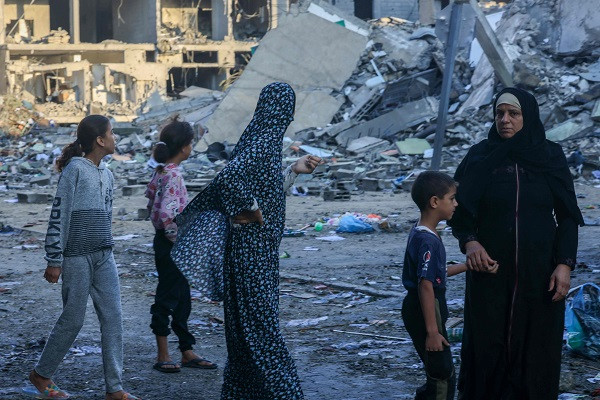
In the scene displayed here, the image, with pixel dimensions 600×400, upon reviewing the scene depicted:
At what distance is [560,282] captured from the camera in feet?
11.8

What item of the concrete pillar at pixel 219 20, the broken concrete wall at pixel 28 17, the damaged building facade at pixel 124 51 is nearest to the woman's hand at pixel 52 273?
the damaged building facade at pixel 124 51

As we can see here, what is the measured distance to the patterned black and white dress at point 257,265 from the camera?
148 inches

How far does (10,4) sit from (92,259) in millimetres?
33816

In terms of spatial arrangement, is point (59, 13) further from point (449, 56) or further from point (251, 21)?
point (449, 56)

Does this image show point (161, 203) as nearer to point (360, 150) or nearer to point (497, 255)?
point (497, 255)

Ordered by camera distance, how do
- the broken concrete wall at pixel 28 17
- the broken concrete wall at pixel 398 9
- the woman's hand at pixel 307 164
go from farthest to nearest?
the broken concrete wall at pixel 398 9, the broken concrete wall at pixel 28 17, the woman's hand at pixel 307 164

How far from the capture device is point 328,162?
63.8ft

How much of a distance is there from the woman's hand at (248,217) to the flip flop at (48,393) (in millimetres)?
1405

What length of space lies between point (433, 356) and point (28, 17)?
35.0 metres

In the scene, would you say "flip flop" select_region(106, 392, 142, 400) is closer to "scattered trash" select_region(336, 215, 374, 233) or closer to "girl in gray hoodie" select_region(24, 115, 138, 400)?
"girl in gray hoodie" select_region(24, 115, 138, 400)

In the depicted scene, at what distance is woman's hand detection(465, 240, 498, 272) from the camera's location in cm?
366

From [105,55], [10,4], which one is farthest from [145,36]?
[10,4]

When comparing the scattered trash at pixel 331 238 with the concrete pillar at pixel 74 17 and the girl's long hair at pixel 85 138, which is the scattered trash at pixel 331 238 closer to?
the girl's long hair at pixel 85 138

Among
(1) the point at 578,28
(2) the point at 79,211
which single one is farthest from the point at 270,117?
(1) the point at 578,28
